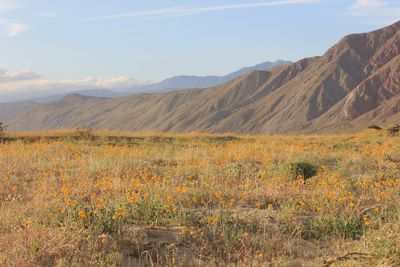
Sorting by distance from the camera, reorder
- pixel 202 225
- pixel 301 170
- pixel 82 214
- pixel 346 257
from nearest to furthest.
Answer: pixel 346 257 → pixel 82 214 → pixel 202 225 → pixel 301 170

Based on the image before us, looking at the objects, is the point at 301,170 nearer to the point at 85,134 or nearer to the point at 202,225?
the point at 202,225

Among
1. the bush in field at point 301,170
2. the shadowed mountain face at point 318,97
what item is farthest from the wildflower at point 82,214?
the shadowed mountain face at point 318,97

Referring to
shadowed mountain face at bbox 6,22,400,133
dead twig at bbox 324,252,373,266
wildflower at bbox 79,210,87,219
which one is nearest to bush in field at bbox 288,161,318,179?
dead twig at bbox 324,252,373,266

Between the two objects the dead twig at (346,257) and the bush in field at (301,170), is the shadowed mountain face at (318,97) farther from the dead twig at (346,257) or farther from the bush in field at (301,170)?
the dead twig at (346,257)

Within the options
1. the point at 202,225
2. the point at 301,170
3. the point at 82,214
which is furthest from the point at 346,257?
the point at 301,170

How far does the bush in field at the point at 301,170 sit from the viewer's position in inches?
382

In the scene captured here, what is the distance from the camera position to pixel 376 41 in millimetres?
165000

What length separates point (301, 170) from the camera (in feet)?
32.3

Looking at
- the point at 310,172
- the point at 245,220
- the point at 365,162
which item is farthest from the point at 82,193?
the point at 365,162

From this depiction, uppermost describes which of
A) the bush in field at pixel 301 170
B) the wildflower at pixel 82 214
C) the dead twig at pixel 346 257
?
the wildflower at pixel 82 214

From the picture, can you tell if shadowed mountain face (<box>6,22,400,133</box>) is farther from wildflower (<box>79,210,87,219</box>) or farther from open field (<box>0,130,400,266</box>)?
wildflower (<box>79,210,87,219</box>)

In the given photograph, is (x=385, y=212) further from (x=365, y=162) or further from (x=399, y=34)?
(x=399, y=34)

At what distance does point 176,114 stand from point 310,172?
18683 centimetres

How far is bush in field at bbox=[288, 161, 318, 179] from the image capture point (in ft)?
31.9
